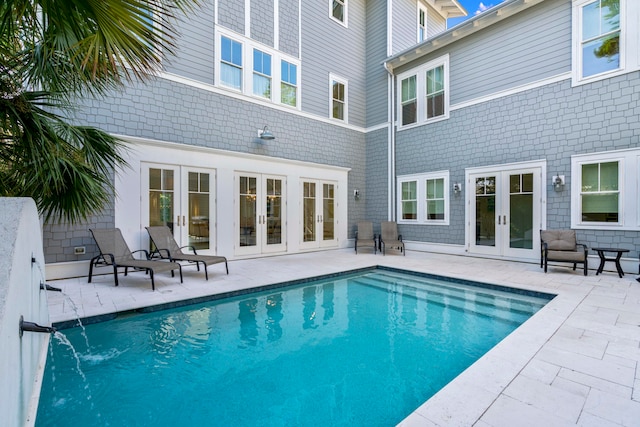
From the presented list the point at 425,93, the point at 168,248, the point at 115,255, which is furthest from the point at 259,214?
the point at 425,93

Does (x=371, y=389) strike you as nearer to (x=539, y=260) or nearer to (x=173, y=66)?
(x=539, y=260)

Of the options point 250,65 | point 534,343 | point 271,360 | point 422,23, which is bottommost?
point 271,360

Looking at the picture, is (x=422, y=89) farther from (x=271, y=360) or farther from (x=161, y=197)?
(x=271, y=360)

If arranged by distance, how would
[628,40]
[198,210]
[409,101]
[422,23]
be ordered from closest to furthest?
[628,40] → [198,210] → [409,101] → [422,23]

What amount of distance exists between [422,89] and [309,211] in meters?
5.02

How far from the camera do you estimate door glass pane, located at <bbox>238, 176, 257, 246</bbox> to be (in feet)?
26.5

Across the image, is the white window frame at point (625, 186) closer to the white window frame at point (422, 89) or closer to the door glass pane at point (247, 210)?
the white window frame at point (422, 89)

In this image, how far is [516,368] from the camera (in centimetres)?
262

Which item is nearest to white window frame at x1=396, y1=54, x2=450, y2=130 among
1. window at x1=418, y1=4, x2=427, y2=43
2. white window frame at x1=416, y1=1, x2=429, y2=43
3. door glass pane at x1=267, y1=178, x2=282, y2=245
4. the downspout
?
the downspout

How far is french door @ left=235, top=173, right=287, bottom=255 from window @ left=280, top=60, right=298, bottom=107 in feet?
7.45

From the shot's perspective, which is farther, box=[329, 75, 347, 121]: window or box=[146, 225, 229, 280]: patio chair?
box=[329, 75, 347, 121]: window

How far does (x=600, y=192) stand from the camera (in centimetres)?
658

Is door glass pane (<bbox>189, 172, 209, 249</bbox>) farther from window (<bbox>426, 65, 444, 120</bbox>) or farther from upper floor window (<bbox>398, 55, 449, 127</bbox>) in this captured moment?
window (<bbox>426, 65, 444, 120</bbox>)

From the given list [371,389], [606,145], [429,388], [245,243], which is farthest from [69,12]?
[606,145]
